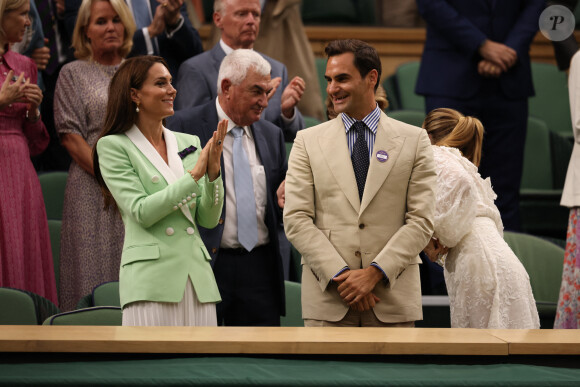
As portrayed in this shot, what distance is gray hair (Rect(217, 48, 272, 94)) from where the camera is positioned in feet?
10.3

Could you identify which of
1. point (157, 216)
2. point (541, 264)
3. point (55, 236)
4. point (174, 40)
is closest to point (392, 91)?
point (174, 40)

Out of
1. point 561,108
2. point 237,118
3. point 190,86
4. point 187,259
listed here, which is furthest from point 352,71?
point 561,108

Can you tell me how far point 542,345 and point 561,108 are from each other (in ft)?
12.8

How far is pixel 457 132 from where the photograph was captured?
3.14m

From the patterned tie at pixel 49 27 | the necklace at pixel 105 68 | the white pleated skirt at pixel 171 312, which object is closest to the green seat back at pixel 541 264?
the white pleated skirt at pixel 171 312

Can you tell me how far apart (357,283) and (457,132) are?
31.6 inches

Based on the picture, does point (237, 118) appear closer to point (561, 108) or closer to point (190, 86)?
point (190, 86)

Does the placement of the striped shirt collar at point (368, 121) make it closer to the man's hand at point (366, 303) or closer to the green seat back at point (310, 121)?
the man's hand at point (366, 303)

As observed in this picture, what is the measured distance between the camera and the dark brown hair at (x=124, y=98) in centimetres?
277

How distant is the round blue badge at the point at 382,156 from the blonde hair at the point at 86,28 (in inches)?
59.2

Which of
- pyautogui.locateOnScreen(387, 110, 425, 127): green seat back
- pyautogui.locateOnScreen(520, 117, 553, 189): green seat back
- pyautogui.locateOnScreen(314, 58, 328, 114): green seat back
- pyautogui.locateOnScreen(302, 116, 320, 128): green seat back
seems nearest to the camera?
pyautogui.locateOnScreen(302, 116, 320, 128): green seat back

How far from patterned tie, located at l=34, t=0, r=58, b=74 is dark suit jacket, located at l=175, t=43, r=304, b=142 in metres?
0.80

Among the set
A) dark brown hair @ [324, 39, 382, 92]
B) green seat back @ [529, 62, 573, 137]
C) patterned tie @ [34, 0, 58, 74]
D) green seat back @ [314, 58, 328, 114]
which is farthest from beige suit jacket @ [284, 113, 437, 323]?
green seat back @ [529, 62, 573, 137]

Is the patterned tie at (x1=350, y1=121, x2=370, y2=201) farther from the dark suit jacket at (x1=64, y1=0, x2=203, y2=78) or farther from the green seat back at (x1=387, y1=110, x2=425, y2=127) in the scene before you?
the green seat back at (x1=387, y1=110, x2=425, y2=127)
